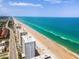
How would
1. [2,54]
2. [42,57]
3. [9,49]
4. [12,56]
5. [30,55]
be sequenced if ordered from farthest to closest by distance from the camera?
[9,49], [2,54], [12,56], [30,55], [42,57]

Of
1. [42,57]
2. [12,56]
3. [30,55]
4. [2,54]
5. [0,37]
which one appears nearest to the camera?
[42,57]

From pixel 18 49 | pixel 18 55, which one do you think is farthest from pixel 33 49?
pixel 18 49

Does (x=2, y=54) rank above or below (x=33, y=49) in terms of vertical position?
below

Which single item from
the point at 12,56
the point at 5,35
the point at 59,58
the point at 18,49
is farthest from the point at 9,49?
the point at 5,35

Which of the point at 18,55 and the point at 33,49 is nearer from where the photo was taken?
the point at 33,49

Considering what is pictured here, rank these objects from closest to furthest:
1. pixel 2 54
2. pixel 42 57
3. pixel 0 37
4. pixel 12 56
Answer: pixel 42 57, pixel 12 56, pixel 2 54, pixel 0 37

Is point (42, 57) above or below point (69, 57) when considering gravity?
above

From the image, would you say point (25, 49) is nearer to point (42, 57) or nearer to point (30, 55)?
point (30, 55)

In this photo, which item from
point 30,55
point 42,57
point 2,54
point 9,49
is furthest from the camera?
point 9,49

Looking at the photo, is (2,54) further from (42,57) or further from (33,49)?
(42,57)

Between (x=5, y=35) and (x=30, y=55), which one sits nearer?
(x=30, y=55)
